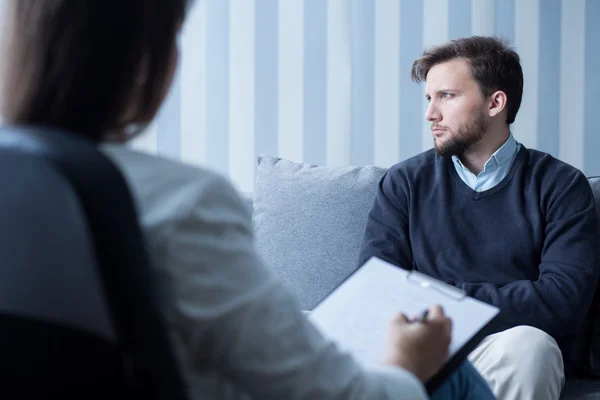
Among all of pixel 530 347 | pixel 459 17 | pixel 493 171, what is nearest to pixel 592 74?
pixel 459 17

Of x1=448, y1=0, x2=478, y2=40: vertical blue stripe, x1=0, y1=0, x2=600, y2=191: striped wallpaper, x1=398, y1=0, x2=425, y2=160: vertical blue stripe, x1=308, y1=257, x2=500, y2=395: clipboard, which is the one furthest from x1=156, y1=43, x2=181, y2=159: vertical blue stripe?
x1=308, y1=257, x2=500, y2=395: clipboard

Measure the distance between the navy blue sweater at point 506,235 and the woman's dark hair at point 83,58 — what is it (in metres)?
1.36

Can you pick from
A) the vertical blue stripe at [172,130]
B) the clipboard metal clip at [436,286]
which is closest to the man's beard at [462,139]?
the vertical blue stripe at [172,130]

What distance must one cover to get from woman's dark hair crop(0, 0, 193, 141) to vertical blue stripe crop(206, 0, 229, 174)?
82.1 inches

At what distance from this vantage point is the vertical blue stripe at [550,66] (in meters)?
2.74

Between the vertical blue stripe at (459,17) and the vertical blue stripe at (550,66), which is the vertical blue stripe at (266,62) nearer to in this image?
the vertical blue stripe at (459,17)

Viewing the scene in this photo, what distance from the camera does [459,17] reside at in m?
2.76

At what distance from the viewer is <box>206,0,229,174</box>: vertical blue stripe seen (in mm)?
2717

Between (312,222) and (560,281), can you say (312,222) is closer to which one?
(312,222)

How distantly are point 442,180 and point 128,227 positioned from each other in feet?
5.44

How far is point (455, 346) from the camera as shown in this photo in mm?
799

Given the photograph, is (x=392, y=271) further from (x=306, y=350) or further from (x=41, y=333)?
(x=41, y=333)

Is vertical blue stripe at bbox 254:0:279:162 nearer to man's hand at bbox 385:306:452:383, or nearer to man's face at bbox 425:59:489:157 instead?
man's face at bbox 425:59:489:157

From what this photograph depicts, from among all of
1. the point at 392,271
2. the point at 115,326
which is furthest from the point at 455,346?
the point at 115,326
